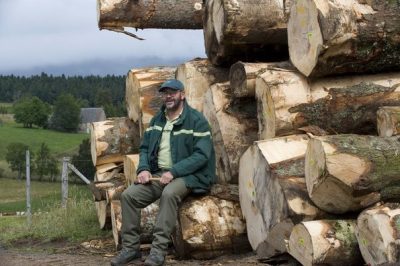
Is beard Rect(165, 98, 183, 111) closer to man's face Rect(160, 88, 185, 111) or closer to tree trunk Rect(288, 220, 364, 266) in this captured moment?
man's face Rect(160, 88, 185, 111)

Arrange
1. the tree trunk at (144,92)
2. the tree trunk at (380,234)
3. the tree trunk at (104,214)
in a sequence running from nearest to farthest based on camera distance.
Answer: the tree trunk at (380,234) → the tree trunk at (144,92) → the tree trunk at (104,214)

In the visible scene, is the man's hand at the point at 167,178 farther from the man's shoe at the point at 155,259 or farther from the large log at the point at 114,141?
the large log at the point at 114,141

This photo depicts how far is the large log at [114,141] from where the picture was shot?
9273mm

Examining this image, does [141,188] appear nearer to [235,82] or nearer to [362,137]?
[235,82]

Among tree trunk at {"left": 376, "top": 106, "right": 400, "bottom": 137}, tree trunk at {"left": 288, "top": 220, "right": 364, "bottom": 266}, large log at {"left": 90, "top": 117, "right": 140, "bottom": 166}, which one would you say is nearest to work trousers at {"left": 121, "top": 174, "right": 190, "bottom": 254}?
tree trunk at {"left": 288, "top": 220, "right": 364, "bottom": 266}

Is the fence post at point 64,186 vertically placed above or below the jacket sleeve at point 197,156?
below

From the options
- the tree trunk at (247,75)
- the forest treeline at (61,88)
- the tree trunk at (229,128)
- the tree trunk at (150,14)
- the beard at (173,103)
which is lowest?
the forest treeline at (61,88)

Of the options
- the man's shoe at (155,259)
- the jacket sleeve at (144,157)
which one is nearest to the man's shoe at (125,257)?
the man's shoe at (155,259)

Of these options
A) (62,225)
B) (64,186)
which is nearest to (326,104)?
(62,225)

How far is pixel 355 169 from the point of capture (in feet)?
16.7

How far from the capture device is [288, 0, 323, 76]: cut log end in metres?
6.02

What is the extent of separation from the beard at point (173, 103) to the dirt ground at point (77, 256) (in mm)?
1374

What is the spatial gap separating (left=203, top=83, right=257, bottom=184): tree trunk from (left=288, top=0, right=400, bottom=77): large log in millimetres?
852

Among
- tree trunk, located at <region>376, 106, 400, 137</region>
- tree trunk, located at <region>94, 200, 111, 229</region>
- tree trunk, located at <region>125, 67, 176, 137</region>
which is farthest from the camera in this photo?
tree trunk, located at <region>94, 200, 111, 229</region>
